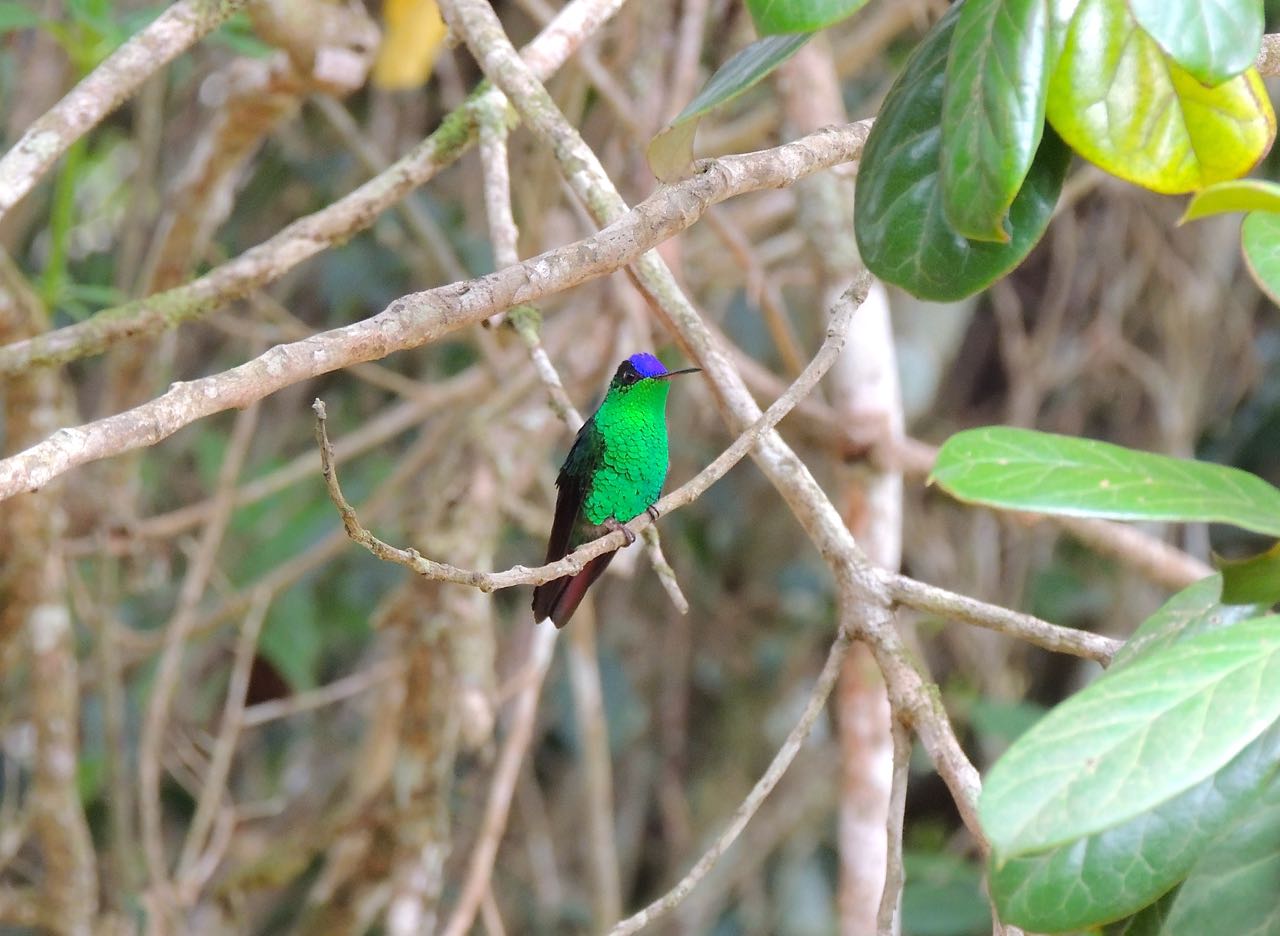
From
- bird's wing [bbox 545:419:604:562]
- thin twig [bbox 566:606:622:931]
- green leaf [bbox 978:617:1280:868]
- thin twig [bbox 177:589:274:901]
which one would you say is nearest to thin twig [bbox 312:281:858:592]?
green leaf [bbox 978:617:1280:868]

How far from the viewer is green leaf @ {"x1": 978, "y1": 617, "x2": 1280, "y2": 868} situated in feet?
3.00

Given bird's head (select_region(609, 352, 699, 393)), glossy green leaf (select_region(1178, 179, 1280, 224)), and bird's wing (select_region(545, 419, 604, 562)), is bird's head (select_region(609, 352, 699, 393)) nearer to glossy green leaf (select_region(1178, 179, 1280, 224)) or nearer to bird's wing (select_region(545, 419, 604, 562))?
bird's wing (select_region(545, 419, 604, 562))

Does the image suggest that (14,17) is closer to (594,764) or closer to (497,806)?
(497,806)

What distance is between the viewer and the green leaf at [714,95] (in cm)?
135

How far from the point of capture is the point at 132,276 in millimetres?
3908

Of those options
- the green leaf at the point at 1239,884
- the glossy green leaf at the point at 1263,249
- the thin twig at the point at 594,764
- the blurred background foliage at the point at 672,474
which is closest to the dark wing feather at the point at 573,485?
the blurred background foliage at the point at 672,474

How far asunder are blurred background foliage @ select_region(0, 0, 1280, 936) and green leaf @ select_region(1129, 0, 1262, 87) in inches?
98.1

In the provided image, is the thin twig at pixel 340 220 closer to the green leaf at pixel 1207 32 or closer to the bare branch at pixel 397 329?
the bare branch at pixel 397 329

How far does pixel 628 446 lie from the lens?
2.88 m

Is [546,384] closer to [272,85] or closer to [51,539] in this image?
[272,85]

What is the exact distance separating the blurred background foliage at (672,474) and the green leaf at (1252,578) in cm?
242

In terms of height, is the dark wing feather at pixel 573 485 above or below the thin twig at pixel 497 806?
above

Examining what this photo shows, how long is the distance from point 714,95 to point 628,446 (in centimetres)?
150

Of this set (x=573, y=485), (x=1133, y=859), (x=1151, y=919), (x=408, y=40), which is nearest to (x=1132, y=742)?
(x=1133, y=859)
